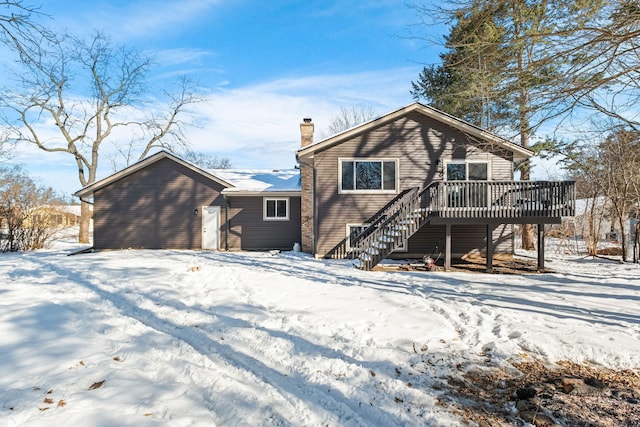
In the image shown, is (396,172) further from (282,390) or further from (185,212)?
(282,390)

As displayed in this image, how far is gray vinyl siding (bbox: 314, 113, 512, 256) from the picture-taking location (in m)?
13.7

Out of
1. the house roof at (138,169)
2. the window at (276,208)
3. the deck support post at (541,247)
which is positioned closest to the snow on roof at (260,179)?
the house roof at (138,169)

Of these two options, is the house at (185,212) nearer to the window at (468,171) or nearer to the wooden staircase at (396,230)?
the wooden staircase at (396,230)

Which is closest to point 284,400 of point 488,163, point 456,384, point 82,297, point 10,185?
point 456,384

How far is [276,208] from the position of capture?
16469 millimetres

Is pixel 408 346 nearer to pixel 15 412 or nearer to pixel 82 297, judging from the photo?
pixel 15 412

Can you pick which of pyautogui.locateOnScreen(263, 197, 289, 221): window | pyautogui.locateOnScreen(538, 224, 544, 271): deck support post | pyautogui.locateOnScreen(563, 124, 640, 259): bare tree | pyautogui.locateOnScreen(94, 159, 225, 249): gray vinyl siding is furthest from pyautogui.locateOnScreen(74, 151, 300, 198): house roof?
pyautogui.locateOnScreen(563, 124, 640, 259): bare tree

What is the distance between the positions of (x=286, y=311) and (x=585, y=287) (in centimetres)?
744

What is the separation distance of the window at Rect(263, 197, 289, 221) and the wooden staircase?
18.2 feet

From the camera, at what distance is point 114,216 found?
641 inches

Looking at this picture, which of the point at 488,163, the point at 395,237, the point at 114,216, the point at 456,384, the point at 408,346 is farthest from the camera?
the point at 114,216

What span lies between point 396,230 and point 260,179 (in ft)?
30.1

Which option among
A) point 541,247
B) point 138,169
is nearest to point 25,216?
point 138,169

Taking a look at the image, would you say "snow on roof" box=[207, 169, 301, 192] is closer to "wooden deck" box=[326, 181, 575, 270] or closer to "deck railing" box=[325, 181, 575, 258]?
"wooden deck" box=[326, 181, 575, 270]
